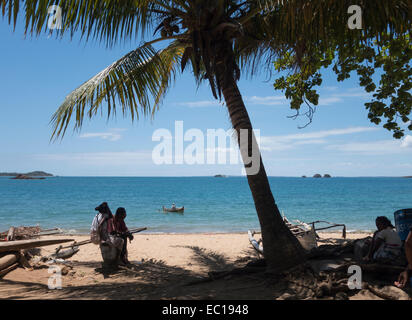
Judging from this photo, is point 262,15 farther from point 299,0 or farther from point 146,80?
point 146,80

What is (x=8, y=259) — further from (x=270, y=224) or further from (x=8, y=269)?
(x=270, y=224)

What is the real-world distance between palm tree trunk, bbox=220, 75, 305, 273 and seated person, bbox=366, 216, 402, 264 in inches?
47.1

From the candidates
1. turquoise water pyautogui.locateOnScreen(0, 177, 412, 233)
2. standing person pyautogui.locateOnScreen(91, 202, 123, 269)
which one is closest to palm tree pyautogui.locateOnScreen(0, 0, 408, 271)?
standing person pyautogui.locateOnScreen(91, 202, 123, 269)

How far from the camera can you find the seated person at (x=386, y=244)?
4.86 meters

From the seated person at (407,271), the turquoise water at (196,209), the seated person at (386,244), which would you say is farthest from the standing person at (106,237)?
the turquoise water at (196,209)

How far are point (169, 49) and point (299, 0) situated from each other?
341 centimetres

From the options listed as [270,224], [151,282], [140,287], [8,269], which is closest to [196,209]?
[8,269]

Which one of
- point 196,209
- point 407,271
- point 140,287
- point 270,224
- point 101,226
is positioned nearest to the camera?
point 407,271

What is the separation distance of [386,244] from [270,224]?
1.89 m

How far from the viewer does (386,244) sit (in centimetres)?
497

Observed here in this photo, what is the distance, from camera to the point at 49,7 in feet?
15.2

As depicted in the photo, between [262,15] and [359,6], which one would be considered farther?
[262,15]

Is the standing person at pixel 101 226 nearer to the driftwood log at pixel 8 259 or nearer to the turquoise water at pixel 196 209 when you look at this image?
the driftwood log at pixel 8 259
